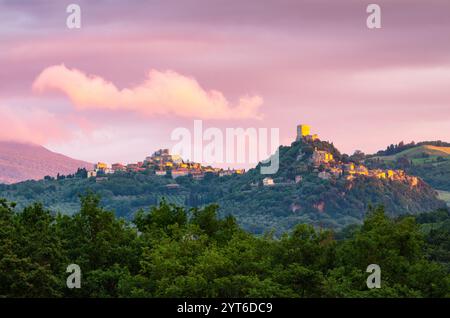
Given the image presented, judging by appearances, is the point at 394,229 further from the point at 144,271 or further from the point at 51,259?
the point at 51,259

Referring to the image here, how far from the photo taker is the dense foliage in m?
61.4

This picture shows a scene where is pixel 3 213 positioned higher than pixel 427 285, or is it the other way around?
pixel 3 213

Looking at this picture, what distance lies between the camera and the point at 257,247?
74938 millimetres

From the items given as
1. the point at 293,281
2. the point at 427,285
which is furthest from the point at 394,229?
the point at 293,281

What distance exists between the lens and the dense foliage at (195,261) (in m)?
61.4

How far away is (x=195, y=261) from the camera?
68125mm
